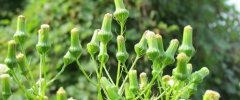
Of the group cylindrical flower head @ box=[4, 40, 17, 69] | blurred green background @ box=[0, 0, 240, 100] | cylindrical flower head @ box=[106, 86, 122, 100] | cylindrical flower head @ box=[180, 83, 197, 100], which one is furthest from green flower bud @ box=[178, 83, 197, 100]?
blurred green background @ box=[0, 0, 240, 100]

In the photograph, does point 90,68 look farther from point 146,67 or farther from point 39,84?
point 39,84

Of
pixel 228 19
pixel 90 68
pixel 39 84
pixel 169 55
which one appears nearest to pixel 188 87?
pixel 169 55

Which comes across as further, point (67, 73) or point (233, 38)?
point (233, 38)

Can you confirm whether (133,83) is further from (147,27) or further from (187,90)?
(147,27)

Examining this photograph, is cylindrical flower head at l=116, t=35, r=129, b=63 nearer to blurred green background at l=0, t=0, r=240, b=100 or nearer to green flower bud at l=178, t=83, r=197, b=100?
green flower bud at l=178, t=83, r=197, b=100

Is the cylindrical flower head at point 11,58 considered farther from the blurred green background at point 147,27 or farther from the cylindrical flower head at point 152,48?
the blurred green background at point 147,27

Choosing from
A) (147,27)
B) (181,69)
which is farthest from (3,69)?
(147,27)

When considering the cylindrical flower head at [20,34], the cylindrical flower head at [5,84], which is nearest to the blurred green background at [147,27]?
the cylindrical flower head at [20,34]
